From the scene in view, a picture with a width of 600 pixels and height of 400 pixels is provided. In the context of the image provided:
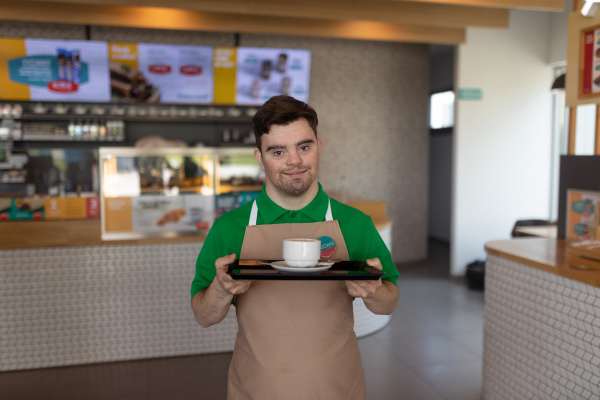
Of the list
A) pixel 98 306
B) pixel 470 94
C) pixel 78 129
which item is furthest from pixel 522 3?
pixel 78 129

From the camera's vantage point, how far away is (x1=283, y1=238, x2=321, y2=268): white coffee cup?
4.41ft

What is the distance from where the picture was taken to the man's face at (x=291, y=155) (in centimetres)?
146

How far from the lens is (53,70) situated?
5590 mm

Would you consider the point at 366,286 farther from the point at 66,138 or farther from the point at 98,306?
the point at 66,138

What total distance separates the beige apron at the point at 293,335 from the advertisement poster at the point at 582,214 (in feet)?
6.95

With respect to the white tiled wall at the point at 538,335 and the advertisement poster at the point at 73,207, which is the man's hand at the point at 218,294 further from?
the advertisement poster at the point at 73,207

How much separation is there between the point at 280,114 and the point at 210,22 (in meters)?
4.79

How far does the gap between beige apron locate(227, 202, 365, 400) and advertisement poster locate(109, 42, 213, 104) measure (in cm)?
470

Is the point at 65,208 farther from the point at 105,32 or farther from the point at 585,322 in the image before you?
the point at 585,322

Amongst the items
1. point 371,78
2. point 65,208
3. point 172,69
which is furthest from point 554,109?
point 65,208

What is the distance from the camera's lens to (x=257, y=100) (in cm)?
620

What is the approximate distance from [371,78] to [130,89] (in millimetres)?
3158

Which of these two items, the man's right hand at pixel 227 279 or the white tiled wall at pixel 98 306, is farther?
the white tiled wall at pixel 98 306

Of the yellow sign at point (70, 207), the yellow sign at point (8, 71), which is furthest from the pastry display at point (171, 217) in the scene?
the yellow sign at point (8, 71)
